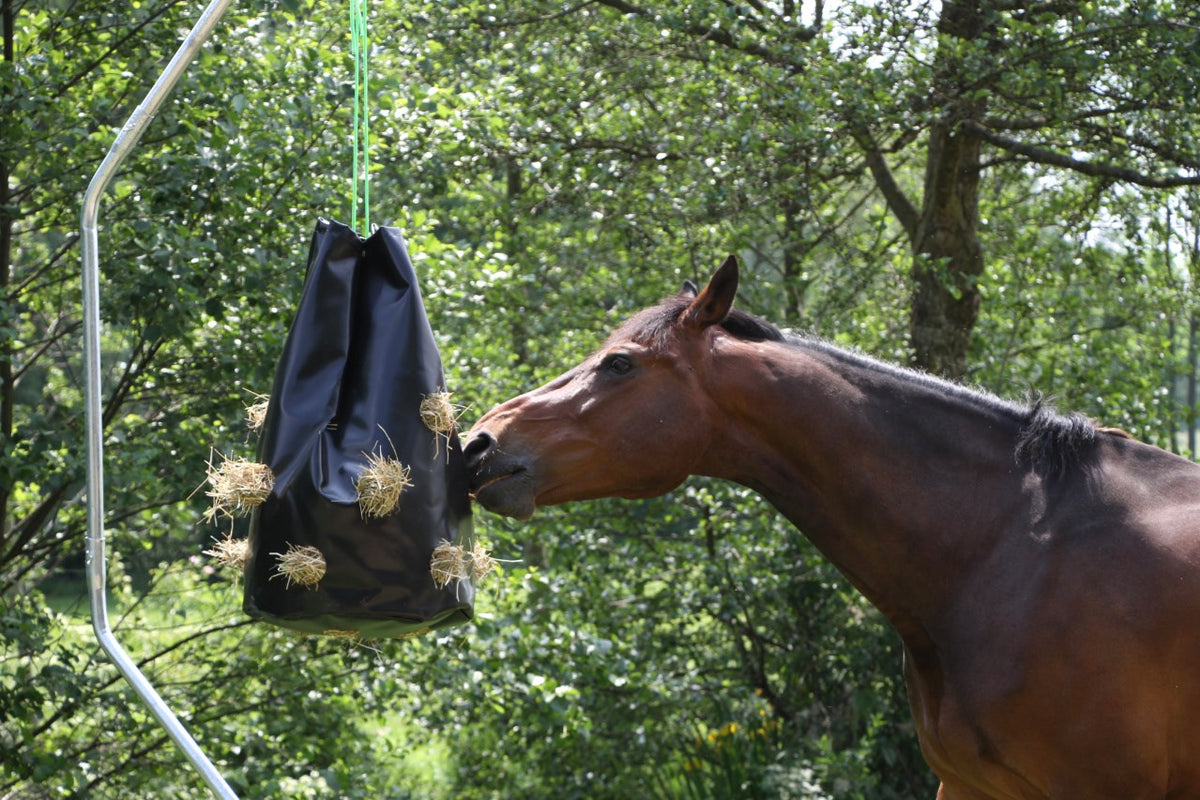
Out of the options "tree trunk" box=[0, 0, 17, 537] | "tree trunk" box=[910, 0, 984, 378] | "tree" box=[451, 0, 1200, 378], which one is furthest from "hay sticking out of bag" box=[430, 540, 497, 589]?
"tree trunk" box=[910, 0, 984, 378]

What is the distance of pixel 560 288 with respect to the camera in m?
7.91

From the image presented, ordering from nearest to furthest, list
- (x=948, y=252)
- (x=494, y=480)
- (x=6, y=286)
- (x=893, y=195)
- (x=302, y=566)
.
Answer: (x=302, y=566) → (x=494, y=480) → (x=6, y=286) → (x=948, y=252) → (x=893, y=195)

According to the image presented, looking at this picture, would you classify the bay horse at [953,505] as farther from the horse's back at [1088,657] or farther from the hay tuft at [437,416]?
the hay tuft at [437,416]

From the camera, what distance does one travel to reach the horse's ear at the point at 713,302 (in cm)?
304

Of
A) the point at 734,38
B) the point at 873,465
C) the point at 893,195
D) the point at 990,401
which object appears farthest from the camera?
the point at 893,195

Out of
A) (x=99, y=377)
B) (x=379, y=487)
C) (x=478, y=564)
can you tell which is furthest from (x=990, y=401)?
(x=99, y=377)

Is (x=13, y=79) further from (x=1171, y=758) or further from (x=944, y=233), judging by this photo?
(x=944, y=233)

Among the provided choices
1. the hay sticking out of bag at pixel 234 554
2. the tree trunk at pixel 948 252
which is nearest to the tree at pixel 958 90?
the tree trunk at pixel 948 252

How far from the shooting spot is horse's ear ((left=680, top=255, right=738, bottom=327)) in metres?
3.04

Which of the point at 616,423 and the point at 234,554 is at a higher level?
the point at 616,423

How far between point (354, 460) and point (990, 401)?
62.9 inches

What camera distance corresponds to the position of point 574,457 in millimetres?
2957

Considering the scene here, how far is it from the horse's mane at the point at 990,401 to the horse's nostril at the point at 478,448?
45cm

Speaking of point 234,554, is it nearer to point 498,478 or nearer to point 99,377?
point 99,377
